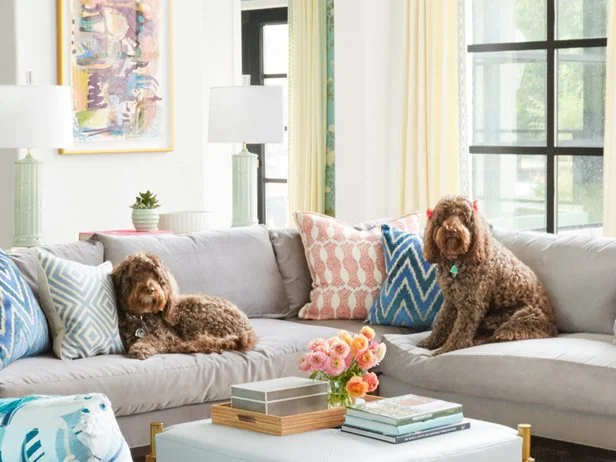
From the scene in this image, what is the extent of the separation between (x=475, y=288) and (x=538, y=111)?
104 inches

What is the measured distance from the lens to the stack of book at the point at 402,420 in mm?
3006

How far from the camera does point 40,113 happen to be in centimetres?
474

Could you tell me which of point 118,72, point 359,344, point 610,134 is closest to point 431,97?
point 610,134

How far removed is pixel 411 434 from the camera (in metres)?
3.03


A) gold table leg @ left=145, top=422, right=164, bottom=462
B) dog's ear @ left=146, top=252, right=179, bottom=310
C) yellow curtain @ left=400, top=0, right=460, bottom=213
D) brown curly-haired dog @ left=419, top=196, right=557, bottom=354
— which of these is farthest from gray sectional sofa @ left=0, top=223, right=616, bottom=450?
yellow curtain @ left=400, top=0, right=460, bottom=213

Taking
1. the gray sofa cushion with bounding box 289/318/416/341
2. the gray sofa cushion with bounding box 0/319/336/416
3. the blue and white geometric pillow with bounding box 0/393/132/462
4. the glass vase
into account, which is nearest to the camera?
the blue and white geometric pillow with bounding box 0/393/132/462

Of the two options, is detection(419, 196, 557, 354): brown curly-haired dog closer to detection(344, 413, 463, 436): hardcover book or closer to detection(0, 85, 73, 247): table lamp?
detection(344, 413, 463, 436): hardcover book

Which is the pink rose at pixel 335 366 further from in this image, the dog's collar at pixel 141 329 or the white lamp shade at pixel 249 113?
the white lamp shade at pixel 249 113

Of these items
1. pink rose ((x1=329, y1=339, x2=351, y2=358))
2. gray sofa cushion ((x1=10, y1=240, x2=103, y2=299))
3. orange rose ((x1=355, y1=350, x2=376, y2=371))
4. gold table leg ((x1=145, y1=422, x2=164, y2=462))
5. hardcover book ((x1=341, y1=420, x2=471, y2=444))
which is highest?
gray sofa cushion ((x1=10, y1=240, x2=103, y2=299))

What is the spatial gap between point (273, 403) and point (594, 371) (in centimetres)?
124

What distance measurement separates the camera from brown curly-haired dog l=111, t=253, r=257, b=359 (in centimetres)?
404

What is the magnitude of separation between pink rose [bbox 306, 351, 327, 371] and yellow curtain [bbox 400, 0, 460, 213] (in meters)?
3.76

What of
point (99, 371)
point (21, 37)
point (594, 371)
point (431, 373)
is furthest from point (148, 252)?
point (21, 37)

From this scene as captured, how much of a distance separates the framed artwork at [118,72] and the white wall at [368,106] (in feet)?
3.45
